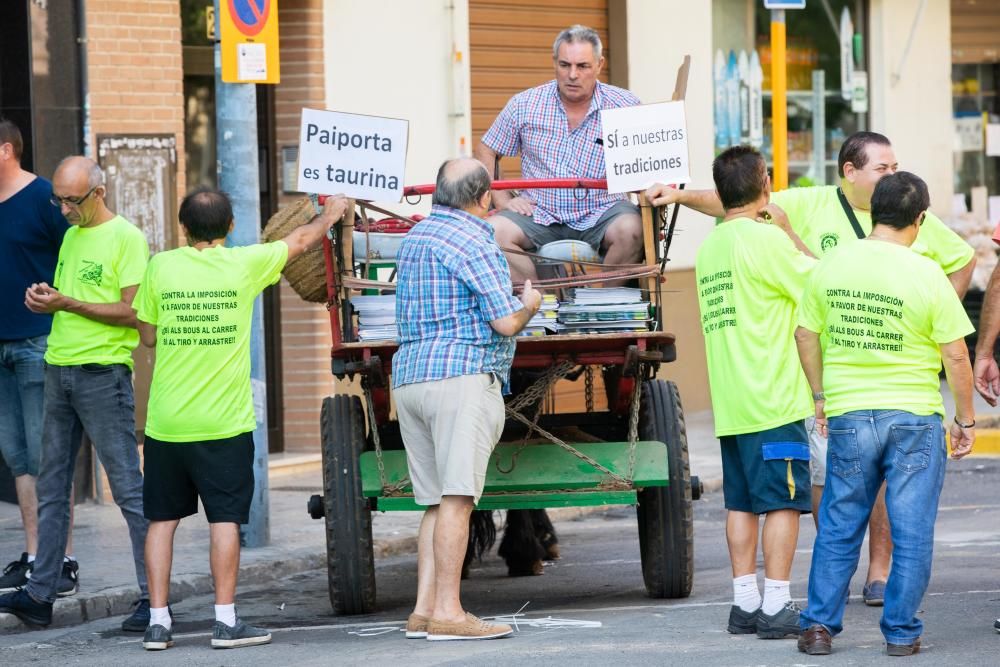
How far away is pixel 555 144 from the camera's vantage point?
8.91m

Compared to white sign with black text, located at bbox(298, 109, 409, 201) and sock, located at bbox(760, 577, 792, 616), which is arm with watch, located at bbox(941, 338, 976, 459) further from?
white sign with black text, located at bbox(298, 109, 409, 201)

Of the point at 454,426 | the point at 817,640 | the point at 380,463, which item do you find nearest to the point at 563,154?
the point at 380,463

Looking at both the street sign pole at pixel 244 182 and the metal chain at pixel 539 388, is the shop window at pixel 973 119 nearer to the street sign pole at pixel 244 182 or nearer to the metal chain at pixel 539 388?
the street sign pole at pixel 244 182

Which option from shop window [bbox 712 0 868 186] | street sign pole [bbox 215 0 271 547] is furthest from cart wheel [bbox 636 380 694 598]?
shop window [bbox 712 0 868 186]

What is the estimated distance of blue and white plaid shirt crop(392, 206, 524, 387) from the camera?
7117 millimetres

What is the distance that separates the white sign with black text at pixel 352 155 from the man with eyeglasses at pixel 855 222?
3.53 feet

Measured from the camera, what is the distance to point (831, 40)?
1772 cm

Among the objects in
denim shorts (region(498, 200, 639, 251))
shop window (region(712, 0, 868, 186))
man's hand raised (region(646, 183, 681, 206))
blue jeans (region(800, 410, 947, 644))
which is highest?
shop window (region(712, 0, 868, 186))

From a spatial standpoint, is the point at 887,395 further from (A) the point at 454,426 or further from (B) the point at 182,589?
(B) the point at 182,589

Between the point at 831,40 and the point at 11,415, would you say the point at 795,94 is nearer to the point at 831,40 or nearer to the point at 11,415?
the point at 831,40

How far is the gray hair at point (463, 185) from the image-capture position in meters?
7.24

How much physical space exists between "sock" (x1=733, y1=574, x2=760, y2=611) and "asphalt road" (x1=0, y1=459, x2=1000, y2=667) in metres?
0.14

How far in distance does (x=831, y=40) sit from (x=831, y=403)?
38.2ft

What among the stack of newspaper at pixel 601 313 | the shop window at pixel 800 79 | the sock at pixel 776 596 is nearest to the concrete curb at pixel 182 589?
the stack of newspaper at pixel 601 313
